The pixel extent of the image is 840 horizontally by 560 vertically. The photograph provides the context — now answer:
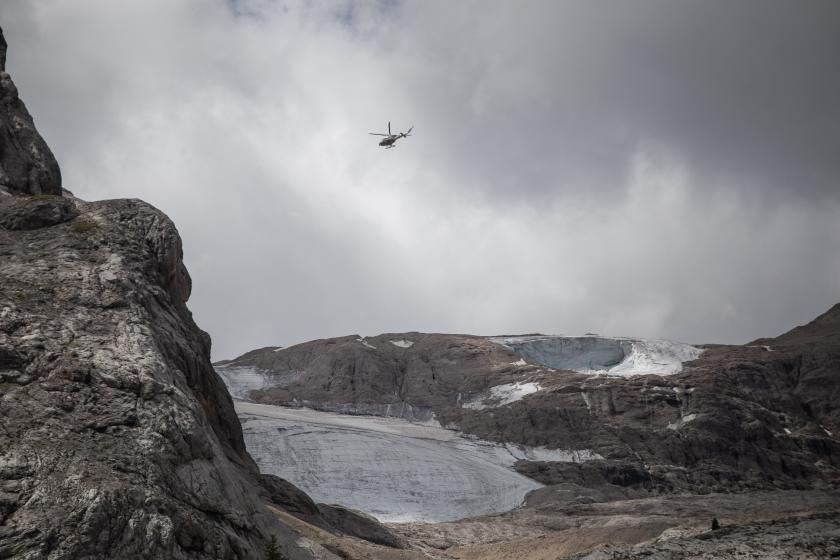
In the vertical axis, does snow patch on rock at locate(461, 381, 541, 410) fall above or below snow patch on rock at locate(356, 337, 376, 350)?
below

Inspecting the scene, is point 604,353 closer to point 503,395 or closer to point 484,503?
point 503,395

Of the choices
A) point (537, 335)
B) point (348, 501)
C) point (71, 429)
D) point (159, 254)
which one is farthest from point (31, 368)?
point (537, 335)

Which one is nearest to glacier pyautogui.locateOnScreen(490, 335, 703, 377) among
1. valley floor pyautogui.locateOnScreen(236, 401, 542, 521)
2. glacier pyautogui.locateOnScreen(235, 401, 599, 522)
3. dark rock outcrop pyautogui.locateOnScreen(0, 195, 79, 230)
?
glacier pyautogui.locateOnScreen(235, 401, 599, 522)

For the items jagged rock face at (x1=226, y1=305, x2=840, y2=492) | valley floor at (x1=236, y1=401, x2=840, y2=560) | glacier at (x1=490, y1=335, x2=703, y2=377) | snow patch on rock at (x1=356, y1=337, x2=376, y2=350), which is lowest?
valley floor at (x1=236, y1=401, x2=840, y2=560)

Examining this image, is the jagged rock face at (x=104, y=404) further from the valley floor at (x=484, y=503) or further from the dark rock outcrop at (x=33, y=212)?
the valley floor at (x=484, y=503)

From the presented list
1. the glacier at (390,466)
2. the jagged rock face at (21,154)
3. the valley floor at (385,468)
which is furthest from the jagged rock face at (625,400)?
the jagged rock face at (21,154)

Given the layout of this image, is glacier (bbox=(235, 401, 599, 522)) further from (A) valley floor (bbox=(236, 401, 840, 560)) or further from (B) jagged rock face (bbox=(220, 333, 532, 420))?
(B) jagged rock face (bbox=(220, 333, 532, 420))

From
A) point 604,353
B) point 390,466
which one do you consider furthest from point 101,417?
point 604,353

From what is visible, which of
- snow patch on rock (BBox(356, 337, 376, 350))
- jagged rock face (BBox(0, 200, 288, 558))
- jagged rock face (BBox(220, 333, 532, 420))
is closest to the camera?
jagged rock face (BBox(0, 200, 288, 558))
